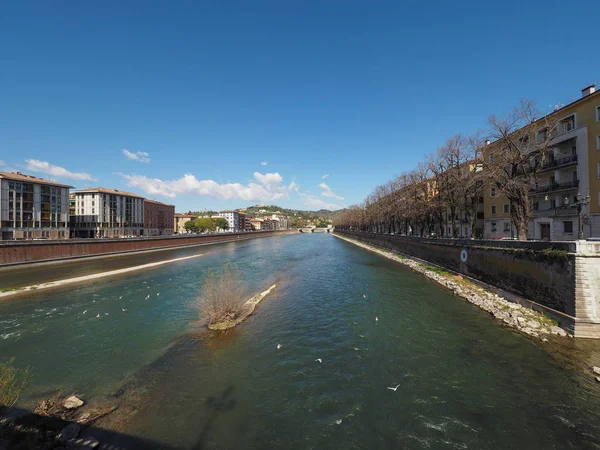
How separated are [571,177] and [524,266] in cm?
2216

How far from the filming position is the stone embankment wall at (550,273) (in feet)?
44.3

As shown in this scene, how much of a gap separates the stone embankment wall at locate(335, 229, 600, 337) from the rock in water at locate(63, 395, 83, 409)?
21.5m

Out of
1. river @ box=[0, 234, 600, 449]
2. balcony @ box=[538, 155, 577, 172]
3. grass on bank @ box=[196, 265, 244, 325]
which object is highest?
balcony @ box=[538, 155, 577, 172]

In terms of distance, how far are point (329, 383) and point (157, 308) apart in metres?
15.3

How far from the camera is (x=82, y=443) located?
6.53 metres

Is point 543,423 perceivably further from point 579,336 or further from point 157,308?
point 157,308

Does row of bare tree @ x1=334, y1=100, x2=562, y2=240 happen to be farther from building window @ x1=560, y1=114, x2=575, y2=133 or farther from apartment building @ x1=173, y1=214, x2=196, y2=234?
apartment building @ x1=173, y1=214, x2=196, y2=234

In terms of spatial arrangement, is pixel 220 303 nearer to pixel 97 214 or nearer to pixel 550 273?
pixel 550 273

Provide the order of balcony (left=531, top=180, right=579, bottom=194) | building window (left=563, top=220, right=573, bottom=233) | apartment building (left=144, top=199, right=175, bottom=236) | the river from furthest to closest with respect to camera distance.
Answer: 1. apartment building (left=144, top=199, right=175, bottom=236)
2. building window (left=563, top=220, right=573, bottom=233)
3. balcony (left=531, top=180, right=579, bottom=194)
4. the river

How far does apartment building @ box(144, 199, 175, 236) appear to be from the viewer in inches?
4218

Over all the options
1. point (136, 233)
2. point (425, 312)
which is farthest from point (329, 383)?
point (136, 233)

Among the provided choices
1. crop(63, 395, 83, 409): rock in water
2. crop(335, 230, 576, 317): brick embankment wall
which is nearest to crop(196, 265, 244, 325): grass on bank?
crop(63, 395, 83, 409): rock in water

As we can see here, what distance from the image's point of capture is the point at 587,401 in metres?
8.72

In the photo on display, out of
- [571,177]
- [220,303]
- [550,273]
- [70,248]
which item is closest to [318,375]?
[220,303]
